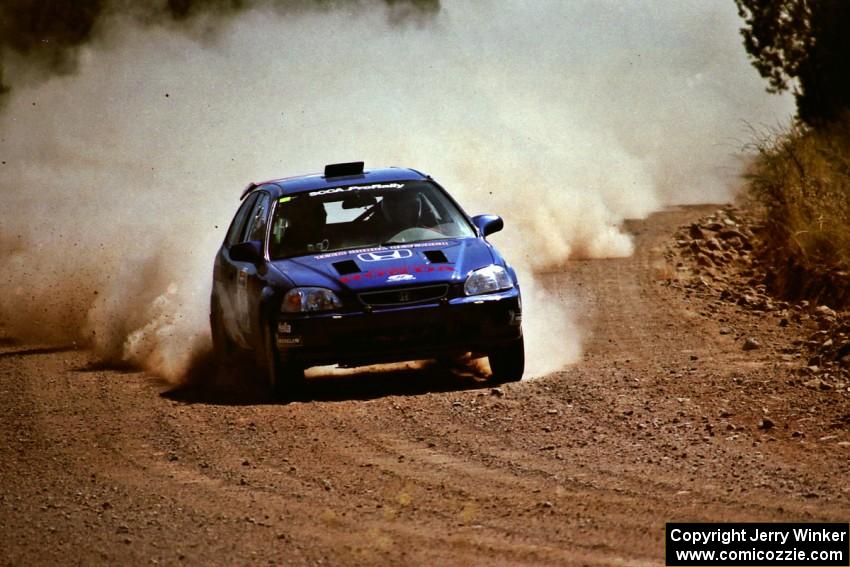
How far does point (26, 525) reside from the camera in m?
7.29

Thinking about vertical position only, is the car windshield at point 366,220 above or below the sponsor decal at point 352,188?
below

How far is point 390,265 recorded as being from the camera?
1063 cm

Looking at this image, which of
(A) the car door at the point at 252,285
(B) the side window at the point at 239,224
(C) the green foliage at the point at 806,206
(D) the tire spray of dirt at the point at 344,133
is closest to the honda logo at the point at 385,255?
(A) the car door at the point at 252,285

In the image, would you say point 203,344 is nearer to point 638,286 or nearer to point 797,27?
point 638,286

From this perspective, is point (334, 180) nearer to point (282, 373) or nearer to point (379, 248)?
point (379, 248)

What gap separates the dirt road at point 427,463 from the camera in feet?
21.8

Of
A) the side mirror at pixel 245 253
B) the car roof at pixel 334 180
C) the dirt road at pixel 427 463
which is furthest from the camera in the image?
the car roof at pixel 334 180

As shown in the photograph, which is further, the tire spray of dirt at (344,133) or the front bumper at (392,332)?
the tire spray of dirt at (344,133)

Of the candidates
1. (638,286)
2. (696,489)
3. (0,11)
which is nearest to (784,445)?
(696,489)

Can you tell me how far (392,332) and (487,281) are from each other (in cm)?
72

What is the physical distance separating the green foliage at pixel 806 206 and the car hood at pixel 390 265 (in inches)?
179

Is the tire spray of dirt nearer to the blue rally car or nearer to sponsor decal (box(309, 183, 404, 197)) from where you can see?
the blue rally car

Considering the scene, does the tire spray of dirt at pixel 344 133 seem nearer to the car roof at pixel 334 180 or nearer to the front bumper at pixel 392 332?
the front bumper at pixel 392 332

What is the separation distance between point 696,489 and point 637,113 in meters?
28.6
